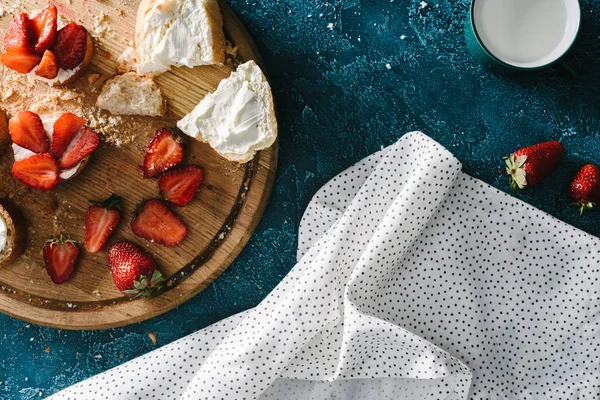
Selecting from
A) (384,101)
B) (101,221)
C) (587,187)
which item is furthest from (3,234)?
(587,187)

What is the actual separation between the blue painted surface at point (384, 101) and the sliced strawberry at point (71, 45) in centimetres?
44

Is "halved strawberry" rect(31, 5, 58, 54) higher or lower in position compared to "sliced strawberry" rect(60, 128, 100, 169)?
higher

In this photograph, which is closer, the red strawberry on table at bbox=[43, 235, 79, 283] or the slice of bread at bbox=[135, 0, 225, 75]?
the slice of bread at bbox=[135, 0, 225, 75]

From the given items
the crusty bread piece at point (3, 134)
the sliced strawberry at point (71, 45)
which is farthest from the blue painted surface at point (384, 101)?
the crusty bread piece at point (3, 134)

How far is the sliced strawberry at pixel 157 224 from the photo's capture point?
175cm

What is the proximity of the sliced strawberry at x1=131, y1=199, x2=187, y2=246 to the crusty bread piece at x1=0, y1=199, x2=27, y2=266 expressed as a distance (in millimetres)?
317

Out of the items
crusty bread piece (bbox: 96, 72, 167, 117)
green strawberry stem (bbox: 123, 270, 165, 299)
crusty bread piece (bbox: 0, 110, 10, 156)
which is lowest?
green strawberry stem (bbox: 123, 270, 165, 299)

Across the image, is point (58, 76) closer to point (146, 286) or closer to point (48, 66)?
point (48, 66)

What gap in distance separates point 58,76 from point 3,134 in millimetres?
225

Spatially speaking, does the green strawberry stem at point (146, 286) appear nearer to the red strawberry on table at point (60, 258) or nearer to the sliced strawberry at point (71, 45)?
the red strawberry on table at point (60, 258)

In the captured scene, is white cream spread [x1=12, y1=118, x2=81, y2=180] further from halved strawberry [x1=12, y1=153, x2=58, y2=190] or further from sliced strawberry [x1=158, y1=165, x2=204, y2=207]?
sliced strawberry [x1=158, y1=165, x2=204, y2=207]

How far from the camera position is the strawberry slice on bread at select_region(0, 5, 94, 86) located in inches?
66.6

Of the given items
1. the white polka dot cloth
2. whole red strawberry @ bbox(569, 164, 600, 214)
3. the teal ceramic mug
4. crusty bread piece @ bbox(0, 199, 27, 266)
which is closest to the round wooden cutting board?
crusty bread piece @ bbox(0, 199, 27, 266)

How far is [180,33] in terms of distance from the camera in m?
1.69
